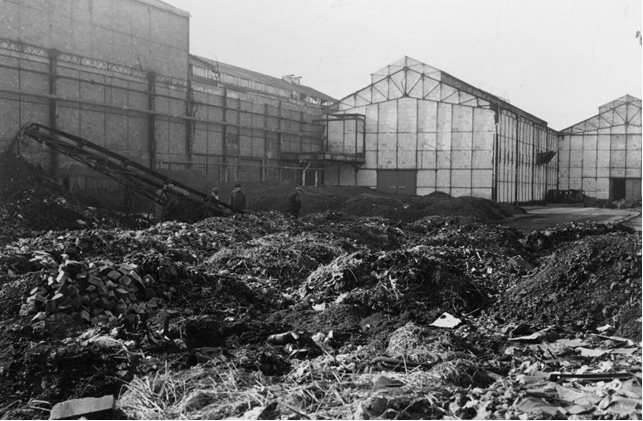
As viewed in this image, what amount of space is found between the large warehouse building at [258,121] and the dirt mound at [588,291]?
772 inches

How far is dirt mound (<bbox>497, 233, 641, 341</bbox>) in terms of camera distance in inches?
299

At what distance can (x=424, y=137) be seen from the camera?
38344 millimetres

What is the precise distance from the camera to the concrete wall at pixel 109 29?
2406 centimetres

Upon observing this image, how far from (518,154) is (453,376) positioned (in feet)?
126

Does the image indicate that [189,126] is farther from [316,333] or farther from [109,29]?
[316,333]

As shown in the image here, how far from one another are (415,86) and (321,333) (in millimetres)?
33157

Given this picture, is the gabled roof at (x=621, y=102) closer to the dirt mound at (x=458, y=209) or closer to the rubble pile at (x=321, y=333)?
the dirt mound at (x=458, y=209)

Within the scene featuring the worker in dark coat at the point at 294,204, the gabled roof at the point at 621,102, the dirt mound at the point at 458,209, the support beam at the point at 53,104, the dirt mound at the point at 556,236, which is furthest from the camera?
the gabled roof at the point at 621,102

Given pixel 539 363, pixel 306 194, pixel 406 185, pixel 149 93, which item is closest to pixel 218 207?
pixel 306 194

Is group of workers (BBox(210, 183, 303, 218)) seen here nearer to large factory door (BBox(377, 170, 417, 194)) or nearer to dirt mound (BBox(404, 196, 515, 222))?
dirt mound (BBox(404, 196, 515, 222))

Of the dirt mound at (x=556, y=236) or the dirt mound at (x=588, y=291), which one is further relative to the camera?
the dirt mound at (x=556, y=236)

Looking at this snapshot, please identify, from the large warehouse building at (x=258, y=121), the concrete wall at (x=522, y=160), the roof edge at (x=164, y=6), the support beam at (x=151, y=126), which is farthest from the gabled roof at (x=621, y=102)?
the support beam at (x=151, y=126)

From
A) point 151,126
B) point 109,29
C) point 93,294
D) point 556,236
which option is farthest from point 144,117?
point 93,294

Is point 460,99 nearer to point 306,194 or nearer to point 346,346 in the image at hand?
point 306,194
